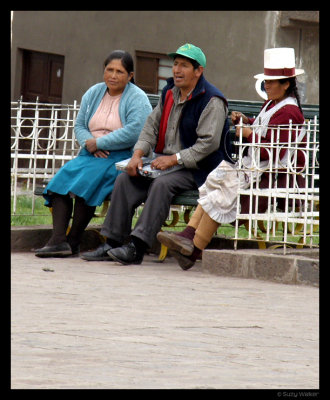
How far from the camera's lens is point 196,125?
29.5 ft

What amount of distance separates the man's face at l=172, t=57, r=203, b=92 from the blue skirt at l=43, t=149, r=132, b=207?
89 cm

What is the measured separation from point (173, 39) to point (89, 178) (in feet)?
31.2

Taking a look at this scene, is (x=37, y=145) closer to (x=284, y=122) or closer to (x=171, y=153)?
(x=171, y=153)

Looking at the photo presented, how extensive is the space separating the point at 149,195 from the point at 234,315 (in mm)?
2619

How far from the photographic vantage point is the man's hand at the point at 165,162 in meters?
8.91

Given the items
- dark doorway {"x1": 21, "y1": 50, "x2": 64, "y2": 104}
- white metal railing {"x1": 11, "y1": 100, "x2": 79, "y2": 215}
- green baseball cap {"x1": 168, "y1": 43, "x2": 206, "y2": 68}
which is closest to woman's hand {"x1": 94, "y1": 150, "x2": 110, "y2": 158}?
white metal railing {"x1": 11, "y1": 100, "x2": 79, "y2": 215}

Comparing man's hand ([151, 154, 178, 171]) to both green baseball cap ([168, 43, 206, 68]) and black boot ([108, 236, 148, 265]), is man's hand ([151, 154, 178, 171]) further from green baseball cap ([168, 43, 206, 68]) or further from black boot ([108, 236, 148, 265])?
green baseball cap ([168, 43, 206, 68])

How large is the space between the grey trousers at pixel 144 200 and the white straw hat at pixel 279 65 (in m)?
1.00

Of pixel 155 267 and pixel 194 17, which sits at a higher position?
pixel 194 17

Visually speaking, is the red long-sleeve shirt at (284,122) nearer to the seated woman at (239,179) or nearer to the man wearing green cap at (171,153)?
the seated woman at (239,179)

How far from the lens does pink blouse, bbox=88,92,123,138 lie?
9.62m
